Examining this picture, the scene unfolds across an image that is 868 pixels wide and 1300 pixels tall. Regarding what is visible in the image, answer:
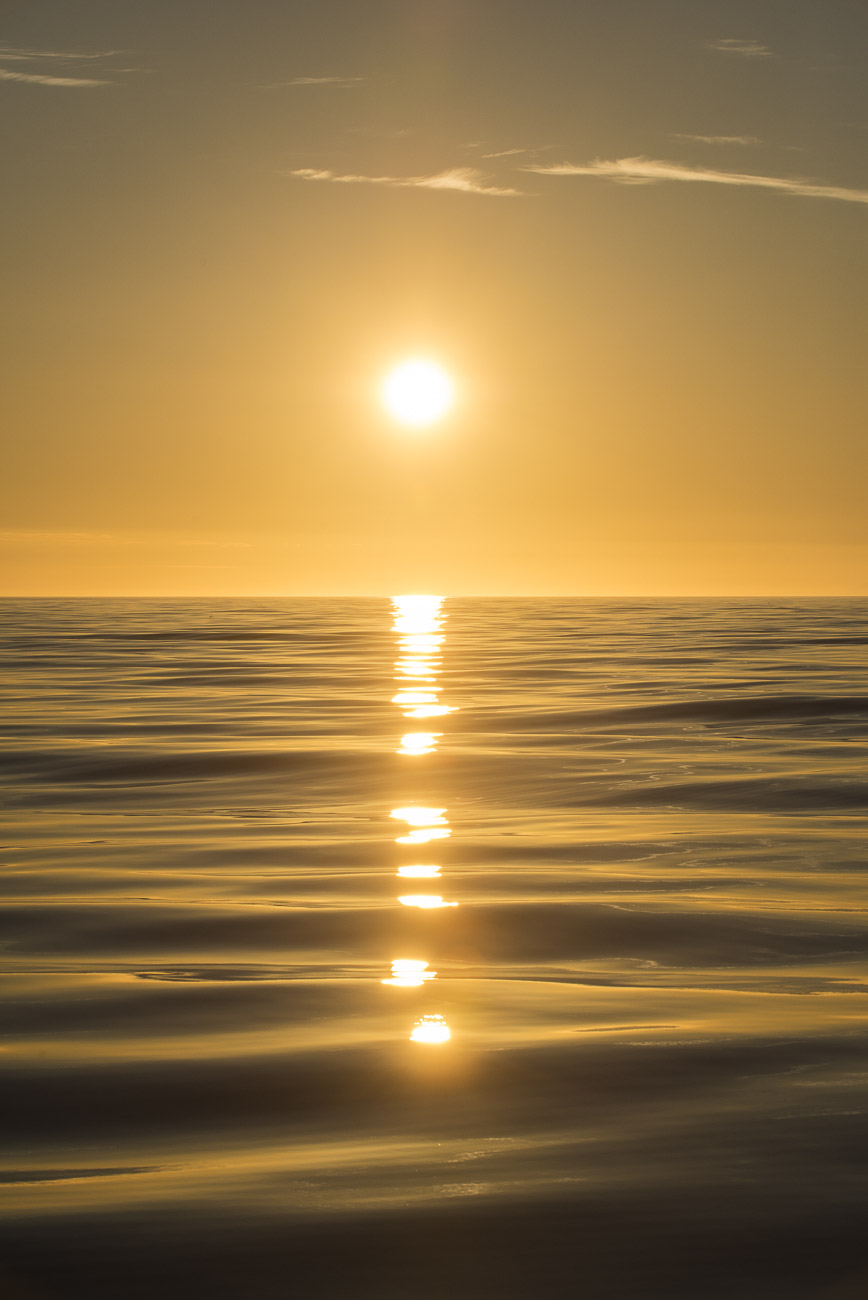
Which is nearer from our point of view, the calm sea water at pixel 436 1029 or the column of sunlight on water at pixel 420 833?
the calm sea water at pixel 436 1029

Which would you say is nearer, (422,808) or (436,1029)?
(436,1029)

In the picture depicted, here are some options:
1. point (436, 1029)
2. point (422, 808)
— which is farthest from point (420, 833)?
point (436, 1029)

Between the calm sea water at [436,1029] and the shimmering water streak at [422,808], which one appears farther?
the shimmering water streak at [422,808]

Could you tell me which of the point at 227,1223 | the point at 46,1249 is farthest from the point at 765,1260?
the point at 46,1249

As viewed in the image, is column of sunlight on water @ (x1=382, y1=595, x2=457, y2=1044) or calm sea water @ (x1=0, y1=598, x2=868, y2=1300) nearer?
calm sea water @ (x1=0, y1=598, x2=868, y2=1300)

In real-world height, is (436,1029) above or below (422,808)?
below

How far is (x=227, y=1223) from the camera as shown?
9.69 ft

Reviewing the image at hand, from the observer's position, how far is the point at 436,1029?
4.44m

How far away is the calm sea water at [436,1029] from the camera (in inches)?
113

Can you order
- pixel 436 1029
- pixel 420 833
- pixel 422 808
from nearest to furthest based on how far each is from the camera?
pixel 436 1029 → pixel 420 833 → pixel 422 808

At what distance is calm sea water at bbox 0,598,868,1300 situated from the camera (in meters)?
2.86

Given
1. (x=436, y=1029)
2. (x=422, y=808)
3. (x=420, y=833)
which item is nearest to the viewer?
(x=436, y=1029)

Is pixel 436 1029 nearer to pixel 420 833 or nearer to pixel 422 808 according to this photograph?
pixel 420 833

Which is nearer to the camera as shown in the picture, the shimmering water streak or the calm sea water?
the calm sea water
